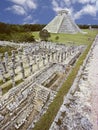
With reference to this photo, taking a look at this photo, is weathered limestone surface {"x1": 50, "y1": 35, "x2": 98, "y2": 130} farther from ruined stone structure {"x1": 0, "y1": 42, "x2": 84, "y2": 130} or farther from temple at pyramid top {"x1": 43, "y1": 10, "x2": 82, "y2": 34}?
temple at pyramid top {"x1": 43, "y1": 10, "x2": 82, "y2": 34}

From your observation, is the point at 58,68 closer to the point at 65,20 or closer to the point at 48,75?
the point at 48,75

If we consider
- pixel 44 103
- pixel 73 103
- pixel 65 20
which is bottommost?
pixel 44 103

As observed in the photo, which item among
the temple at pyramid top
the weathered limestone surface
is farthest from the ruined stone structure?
the temple at pyramid top

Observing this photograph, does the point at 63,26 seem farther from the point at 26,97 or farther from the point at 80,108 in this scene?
the point at 80,108

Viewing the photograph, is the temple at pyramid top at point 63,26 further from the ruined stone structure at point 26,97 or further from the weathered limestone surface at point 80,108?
the weathered limestone surface at point 80,108

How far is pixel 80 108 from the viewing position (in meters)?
13.8

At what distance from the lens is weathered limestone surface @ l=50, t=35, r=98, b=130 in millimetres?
11688

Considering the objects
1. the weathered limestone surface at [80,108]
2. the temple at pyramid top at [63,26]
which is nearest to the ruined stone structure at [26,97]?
the weathered limestone surface at [80,108]

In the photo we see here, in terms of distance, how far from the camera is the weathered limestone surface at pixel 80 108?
11.7m

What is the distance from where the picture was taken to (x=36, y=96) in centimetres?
1833

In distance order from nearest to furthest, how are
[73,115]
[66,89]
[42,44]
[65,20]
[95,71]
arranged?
[73,115] < [66,89] < [95,71] < [42,44] < [65,20]

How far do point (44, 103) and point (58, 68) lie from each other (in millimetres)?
10306

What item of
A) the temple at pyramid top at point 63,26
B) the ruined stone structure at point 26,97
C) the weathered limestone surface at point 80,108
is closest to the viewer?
the weathered limestone surface at point 80,108

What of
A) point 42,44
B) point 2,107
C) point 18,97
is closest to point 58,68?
point 18,97
